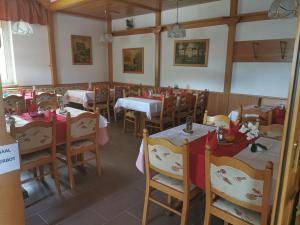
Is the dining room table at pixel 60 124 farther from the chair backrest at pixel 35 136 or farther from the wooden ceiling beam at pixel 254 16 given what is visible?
the wooden ceiling beam at pixel 254 16

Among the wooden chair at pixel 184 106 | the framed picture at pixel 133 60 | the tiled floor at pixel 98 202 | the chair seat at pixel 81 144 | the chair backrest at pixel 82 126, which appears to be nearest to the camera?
the tiled floor at pixel 98 202

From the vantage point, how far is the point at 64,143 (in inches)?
106

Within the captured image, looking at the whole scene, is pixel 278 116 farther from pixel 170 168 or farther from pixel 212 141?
pixel 170 168

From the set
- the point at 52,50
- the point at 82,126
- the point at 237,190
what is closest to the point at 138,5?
the point at 52,50

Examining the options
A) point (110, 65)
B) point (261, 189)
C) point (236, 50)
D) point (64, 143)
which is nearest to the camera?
point (261, 189)

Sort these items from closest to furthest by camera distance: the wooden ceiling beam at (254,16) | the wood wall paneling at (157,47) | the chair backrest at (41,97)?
1. the chair backrest at (41,97)
2. the wooden ceiling beam at (254,16)
3. the wood wall paneling at (157,47)

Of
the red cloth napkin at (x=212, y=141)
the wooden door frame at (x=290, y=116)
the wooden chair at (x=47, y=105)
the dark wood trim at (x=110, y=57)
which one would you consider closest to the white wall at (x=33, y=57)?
the dark wood trim at (x=110, y=57)

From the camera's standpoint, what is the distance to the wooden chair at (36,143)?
2141 mm

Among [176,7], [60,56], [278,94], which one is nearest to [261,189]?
[278,94]

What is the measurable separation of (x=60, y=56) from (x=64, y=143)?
4459 millimetres

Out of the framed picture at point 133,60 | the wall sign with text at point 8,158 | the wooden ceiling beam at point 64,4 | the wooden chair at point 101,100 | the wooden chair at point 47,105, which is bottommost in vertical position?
the wooden chair at point 101,100

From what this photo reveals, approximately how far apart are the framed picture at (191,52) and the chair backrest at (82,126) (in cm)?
369

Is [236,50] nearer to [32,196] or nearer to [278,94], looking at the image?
[278,94]

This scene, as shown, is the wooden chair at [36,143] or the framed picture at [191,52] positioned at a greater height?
the framed picture at [191,52]
